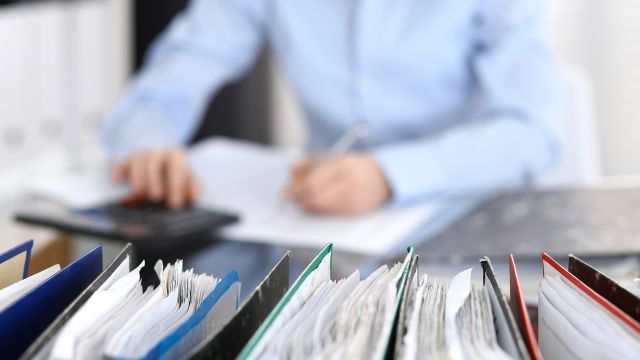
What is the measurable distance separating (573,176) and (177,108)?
2.38 feet

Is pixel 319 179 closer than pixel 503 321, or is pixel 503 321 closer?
pixel 503 321

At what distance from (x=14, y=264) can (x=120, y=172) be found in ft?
2.62

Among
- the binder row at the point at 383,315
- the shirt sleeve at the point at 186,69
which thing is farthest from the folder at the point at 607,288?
the shirt sleeve at the point at 186,69

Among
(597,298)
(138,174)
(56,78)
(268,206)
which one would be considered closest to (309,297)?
(597,298)

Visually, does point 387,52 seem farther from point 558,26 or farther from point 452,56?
point 558,26

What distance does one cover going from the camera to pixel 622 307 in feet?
1.28

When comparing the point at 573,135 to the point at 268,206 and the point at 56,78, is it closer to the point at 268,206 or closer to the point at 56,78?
the point at 268,206

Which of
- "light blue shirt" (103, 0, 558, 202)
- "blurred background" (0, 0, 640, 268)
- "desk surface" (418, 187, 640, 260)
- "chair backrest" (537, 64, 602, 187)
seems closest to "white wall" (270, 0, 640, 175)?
"blurred background" (0, 0, 640, 268)

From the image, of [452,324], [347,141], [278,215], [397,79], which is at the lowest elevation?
[452,324]

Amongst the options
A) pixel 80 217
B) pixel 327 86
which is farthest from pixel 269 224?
pixel 327 86

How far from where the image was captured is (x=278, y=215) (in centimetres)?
107

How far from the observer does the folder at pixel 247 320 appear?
355 mm

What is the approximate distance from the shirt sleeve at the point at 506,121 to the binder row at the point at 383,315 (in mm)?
758

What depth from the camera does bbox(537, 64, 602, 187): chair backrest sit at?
1370 mm
